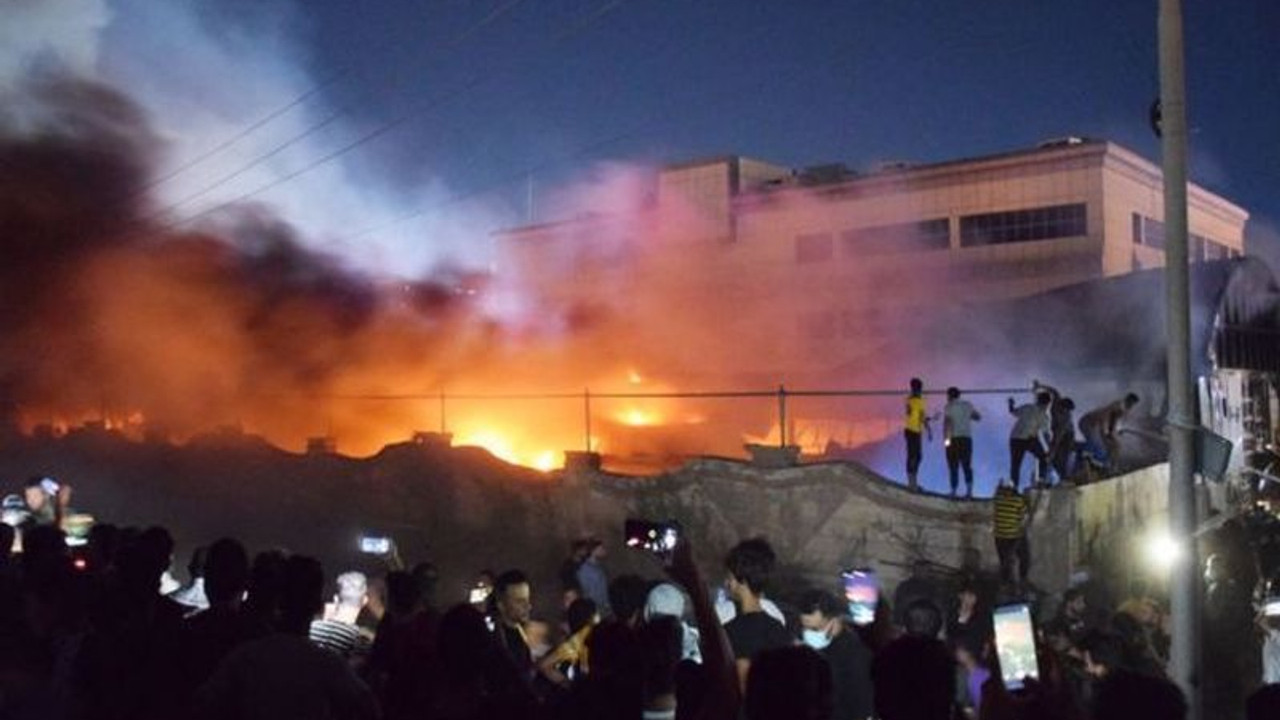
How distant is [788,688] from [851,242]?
34752mm

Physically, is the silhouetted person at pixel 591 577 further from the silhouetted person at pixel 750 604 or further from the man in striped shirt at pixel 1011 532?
the silhouetted person at pixel 750 604

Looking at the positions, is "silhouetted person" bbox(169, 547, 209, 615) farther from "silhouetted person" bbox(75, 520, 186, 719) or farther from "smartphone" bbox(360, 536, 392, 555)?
"silhouetted person" bbox(75, 520, 186, 719)

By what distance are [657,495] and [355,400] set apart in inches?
505

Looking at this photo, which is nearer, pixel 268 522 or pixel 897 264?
pixel 268 522

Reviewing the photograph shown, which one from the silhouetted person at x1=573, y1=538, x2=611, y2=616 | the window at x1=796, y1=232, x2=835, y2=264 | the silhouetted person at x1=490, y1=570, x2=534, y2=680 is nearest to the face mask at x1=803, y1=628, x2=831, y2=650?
the silhouetted person at x1=490, y1=570, x2=534, y2=680

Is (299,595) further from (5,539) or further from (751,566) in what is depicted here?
(5,539)

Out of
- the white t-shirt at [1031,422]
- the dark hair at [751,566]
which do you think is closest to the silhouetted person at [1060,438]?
the white t-shirt at [1031,422]

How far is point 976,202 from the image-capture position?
36.6 metres

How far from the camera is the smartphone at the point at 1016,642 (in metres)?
4.14

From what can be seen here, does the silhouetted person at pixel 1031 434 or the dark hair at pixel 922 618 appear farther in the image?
the silhouetted person at pixel 1031 434

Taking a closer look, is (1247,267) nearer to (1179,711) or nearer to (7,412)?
(1179,711)

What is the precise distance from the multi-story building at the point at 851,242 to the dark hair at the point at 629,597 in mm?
24533

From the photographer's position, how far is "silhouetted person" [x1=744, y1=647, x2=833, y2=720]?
3.01 meters

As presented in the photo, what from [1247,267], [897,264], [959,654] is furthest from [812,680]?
[897,264]
